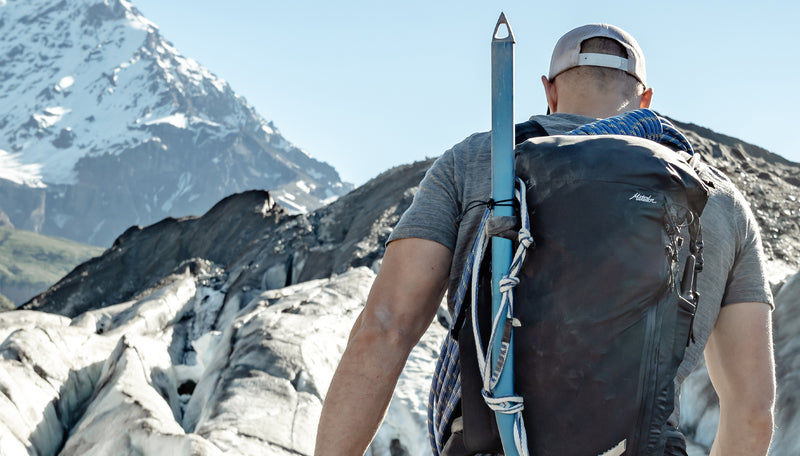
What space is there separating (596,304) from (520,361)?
206 millimetres

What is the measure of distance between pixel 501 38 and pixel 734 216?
0.84m

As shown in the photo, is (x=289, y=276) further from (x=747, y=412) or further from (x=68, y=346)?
(x=747, y=412)

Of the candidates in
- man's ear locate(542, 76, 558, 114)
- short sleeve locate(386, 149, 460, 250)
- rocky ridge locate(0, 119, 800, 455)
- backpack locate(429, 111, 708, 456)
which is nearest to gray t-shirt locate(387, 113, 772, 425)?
short sleeve locate(386, 149, 460, 250)

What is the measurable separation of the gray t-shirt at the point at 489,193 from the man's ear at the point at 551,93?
0.39 ft

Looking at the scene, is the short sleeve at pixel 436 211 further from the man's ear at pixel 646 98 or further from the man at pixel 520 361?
the man's ear at pixel 646 98

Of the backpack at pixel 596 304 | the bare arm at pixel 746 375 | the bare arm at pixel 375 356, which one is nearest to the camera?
the backpack at pixel 596 304

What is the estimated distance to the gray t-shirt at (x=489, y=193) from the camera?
2000 millimetres

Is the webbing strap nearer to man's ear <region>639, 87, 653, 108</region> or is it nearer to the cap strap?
the cap strap

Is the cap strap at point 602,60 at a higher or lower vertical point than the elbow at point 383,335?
higher

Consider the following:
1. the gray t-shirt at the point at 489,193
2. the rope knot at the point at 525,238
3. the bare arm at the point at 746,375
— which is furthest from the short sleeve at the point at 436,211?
the bare arm at the point at 746,375

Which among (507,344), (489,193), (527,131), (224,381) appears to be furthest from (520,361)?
(224,381)

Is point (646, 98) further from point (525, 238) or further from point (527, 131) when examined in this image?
point (525, 238)

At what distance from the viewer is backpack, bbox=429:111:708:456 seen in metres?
1.65

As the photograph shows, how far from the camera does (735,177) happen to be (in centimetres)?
2050
